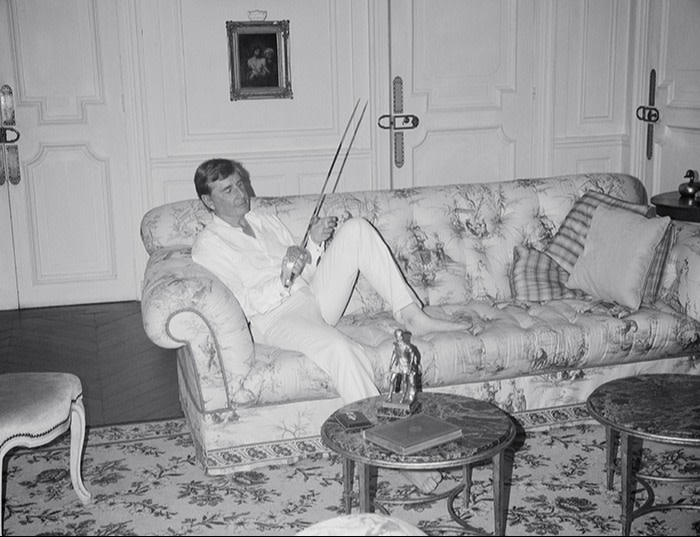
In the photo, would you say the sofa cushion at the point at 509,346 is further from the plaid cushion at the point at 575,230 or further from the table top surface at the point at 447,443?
the table top surface at the point at 447,443

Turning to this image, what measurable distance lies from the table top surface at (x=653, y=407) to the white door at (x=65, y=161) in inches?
128

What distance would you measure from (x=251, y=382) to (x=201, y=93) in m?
2.47

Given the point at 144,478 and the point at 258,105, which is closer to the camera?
the point at 144,478

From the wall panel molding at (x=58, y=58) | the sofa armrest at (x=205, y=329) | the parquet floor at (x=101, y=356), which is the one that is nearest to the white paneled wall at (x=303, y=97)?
the wall panel molding at (x=58, y=58)

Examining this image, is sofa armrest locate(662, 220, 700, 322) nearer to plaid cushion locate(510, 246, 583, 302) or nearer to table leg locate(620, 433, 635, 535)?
plaid cushion locate(510, 246, 583, 302)

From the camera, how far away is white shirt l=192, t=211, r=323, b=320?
3.11 m

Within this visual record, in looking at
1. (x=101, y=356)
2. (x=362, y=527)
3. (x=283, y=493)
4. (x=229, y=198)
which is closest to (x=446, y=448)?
(x=362, y=527)

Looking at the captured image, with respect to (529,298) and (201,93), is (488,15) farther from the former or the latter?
(529,298)

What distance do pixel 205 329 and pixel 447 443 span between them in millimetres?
989

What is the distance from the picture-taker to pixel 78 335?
452 cm

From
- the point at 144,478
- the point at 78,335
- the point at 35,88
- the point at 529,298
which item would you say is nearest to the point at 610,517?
the point at 529,298

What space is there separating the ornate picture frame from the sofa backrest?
Answer: 64.5 inches

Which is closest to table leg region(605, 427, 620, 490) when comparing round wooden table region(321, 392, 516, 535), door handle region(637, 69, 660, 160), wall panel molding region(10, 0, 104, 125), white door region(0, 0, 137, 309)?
round wooden table region(321, 392, 516, 535)

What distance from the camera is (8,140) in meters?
4.86
